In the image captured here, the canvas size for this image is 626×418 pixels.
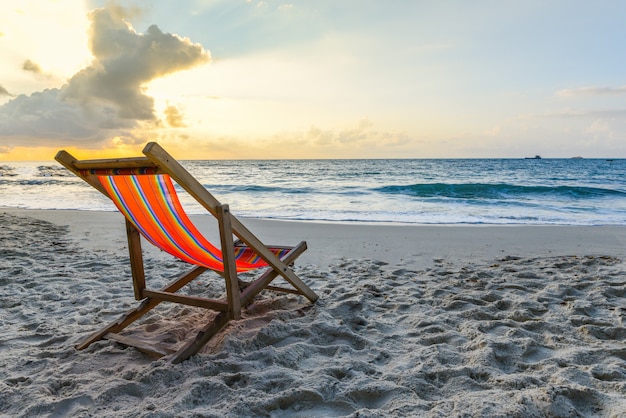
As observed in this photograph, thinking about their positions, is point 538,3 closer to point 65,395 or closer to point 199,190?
point 199,190

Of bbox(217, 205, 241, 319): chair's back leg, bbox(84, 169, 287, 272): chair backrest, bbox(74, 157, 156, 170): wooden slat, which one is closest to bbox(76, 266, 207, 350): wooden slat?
bbox(84, 169, 287, 272): chair backrest

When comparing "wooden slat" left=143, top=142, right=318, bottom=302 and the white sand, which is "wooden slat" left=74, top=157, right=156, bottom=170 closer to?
"wooden slat" left=143, top=142, right=318, bottom=302

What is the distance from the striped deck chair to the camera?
1.98 meters

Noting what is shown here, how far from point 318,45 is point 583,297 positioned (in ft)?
25.9

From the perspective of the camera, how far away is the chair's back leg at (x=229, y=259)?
2064 mm

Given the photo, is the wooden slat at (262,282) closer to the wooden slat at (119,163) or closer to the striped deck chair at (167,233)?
the striped deck chair at (167,233)

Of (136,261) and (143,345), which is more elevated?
(136,261)

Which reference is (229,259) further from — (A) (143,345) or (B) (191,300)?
(A) (143,345)

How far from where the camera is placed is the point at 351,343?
91.0 inches

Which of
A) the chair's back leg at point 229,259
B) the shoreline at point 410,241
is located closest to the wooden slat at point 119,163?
the chair's back leg at point 229,259

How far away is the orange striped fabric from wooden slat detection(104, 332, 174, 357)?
512 mm

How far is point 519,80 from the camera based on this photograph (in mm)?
11617

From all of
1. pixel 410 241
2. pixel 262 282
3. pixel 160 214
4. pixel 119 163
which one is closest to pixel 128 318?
pixel 160 214

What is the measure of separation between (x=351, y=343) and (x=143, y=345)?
3.95 feet
